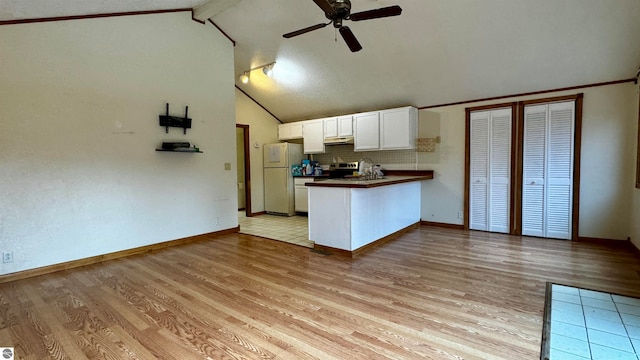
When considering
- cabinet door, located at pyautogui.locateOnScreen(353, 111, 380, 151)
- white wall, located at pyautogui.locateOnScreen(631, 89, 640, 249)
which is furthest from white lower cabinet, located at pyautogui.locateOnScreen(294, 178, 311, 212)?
white wall, located at pyautogui.locateOnScreen(631, 89, 640, 249)

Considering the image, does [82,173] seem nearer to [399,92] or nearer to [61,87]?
[61,87]

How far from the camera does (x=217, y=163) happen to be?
4.99 meters

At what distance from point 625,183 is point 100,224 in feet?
22.6

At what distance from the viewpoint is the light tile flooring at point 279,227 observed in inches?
186

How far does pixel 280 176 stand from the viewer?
6.96 metres

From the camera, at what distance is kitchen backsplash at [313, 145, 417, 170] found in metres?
5.80

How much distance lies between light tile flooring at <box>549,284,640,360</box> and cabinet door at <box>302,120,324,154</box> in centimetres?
477

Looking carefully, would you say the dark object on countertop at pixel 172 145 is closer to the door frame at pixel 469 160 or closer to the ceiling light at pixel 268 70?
the ceiling light at pixel 268 70

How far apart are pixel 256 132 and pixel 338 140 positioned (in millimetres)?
2013

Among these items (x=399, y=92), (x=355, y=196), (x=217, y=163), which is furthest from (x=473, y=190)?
(x=217, y=163)

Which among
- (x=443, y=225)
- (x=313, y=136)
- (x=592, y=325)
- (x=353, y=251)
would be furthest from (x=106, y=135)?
(x=443, y=225)

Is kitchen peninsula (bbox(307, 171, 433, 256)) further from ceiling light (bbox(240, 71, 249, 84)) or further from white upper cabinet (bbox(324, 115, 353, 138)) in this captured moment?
ceiling light (bbox(240, 71, 249, 84))

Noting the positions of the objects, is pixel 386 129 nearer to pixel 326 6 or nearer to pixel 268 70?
pixel 268 70

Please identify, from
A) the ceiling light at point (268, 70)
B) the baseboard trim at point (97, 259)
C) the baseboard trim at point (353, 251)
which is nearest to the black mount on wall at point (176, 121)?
the baseboard trim at point (97, 259)
